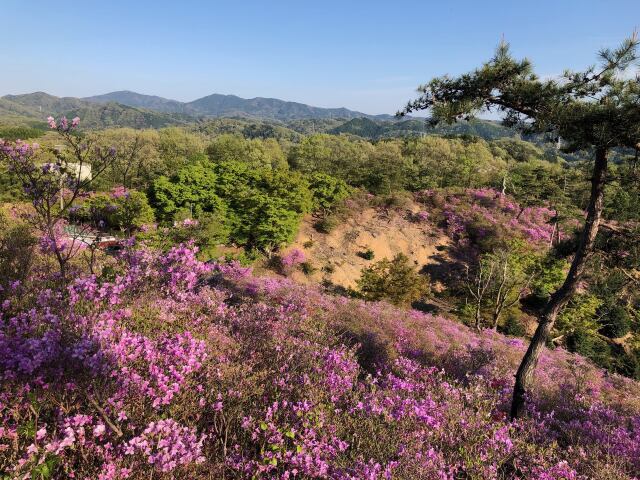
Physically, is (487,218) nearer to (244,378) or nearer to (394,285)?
(394,285)

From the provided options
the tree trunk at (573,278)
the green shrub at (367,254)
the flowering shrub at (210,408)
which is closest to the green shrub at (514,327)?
the green shrub at (367,254)

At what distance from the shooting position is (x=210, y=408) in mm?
4492

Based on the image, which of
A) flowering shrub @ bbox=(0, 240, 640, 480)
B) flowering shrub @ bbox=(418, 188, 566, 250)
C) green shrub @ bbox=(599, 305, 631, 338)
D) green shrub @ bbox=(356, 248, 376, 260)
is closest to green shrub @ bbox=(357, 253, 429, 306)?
green shrub @ bbox=(356, 248, 376, 260)

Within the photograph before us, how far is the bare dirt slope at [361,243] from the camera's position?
26.6m

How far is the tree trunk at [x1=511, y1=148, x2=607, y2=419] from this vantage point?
6480 mm

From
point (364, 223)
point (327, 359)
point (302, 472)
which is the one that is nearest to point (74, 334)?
point (302, 472)

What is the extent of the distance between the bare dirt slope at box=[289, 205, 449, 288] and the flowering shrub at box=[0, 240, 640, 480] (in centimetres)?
1936

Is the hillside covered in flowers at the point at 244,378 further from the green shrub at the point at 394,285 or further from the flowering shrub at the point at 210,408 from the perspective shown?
the green shrub at the point at 394,285

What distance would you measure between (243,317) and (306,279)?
1827 cm

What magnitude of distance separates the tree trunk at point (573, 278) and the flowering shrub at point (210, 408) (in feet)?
1.14

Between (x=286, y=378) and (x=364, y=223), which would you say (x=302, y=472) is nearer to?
(x=286, y=378)

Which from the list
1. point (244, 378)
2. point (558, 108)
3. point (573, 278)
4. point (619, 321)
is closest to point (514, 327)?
point (619, 321)

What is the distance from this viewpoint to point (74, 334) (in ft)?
12.9

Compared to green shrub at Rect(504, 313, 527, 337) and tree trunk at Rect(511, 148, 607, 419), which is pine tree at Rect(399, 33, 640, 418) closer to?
tree trunk at Rect(511, 148, 607, 419)
